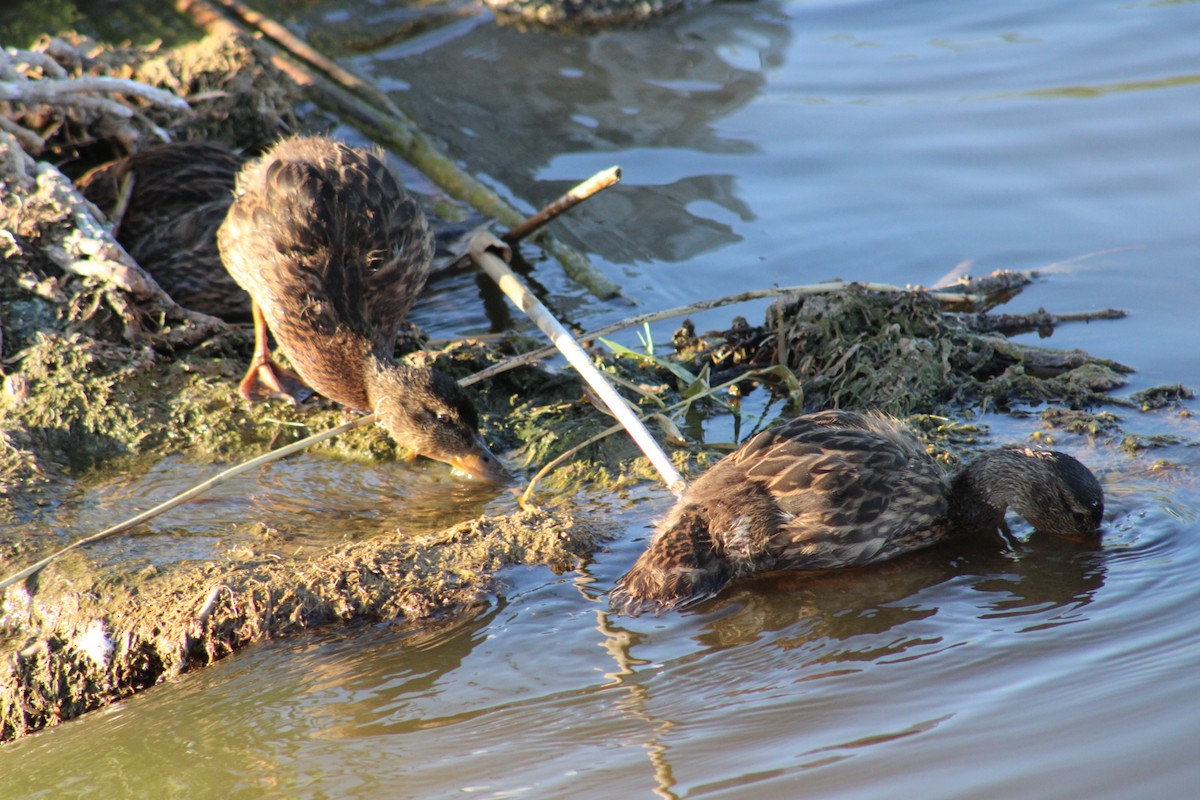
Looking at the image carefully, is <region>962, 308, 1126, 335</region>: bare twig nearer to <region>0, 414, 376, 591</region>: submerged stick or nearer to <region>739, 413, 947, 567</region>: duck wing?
<region>739, 413, 947, 567</region>: duck wing

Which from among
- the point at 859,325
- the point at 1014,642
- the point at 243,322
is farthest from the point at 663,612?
the point at 243,322

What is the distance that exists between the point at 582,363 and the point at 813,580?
4.46 ft

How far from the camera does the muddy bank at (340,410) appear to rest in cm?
442

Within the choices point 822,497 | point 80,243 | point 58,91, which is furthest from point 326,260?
point 822,497

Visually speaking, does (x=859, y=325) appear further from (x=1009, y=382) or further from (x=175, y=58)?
(x=175, y=58)

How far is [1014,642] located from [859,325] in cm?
236

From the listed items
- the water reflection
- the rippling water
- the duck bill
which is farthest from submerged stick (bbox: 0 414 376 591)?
the water reflection

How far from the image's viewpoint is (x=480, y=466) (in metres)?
5.41

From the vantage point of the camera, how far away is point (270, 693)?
3.97 meters

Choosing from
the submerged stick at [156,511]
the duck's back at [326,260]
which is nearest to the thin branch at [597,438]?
the submerged stick at [156,511]

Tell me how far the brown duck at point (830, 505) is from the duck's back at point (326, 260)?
2.09 metres

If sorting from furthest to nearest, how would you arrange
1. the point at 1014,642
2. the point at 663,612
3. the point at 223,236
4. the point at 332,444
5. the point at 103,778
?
the point at 223,236 → the point at 332,444 → the point at 663,612 → the point at 1014,642 → the point at 103,778

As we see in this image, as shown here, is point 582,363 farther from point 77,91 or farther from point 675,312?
point 77,91

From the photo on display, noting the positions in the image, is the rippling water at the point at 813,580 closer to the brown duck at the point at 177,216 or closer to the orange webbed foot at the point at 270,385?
the orange webbed foot at the point at 270,385
